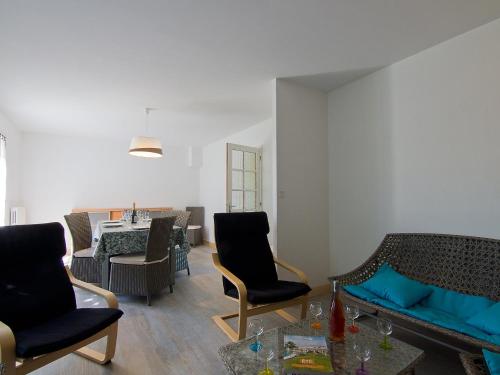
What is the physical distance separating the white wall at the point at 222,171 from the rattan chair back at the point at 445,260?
77.4 inches

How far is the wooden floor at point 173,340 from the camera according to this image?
1.91 meters

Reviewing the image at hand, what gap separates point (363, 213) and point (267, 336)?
2012 mm

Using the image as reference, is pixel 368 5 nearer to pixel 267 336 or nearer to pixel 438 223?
pixel 438 223

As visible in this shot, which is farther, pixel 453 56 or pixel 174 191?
pixel 174 191

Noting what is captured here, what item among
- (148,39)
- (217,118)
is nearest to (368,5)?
(148,39)

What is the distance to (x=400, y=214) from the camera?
283 cm

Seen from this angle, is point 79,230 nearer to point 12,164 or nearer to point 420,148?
point 12,164

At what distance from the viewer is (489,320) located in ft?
5.61

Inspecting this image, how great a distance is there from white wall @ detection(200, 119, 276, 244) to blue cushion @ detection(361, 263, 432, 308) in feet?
6.77

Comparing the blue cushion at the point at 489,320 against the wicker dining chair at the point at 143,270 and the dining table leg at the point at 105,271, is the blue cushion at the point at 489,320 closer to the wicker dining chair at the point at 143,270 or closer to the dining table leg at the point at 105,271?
the wicker dining chair at the point at 143,270

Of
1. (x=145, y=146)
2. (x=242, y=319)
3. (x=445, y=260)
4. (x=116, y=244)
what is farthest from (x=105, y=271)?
(x=445, y=260)

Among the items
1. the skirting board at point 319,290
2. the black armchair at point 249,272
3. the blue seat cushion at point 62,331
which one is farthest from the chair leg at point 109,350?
the skirting board at point 319,290

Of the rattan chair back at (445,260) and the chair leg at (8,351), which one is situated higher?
the rattan chair back at (445,260)

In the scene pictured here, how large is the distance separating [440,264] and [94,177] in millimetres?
6389
